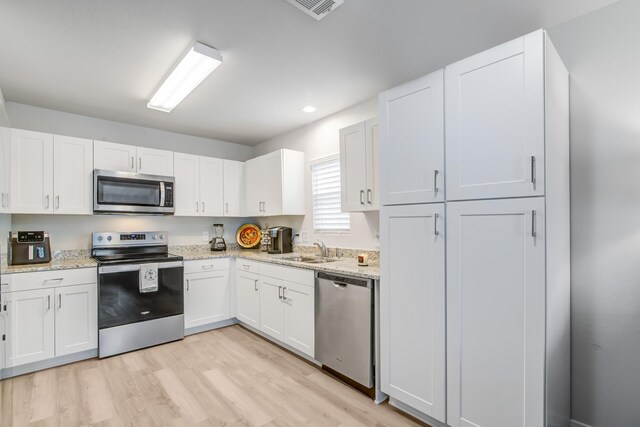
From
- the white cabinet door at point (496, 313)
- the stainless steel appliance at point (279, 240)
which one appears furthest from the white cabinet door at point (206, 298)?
the white cabinet door at point (496, 313)

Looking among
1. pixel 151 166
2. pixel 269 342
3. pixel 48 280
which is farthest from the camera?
pixel 151 166

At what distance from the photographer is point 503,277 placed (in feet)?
5.26

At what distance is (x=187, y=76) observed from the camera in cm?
252

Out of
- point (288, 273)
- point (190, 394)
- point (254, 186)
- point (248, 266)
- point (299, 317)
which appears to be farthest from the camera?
point (254, 186)

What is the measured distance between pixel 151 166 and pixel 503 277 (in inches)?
145

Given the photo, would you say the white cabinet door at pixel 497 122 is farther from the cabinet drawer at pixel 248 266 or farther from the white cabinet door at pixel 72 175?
the white cabinet door at pixel 72 175

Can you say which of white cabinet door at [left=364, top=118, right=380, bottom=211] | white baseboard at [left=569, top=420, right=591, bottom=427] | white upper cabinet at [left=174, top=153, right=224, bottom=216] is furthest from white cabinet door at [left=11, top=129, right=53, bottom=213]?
white baseboard at [left=569, top=420, right=591, bottom=427]

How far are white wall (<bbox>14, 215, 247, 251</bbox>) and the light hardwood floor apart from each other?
1335 mm

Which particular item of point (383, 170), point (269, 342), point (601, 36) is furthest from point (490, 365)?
point (269, 342)

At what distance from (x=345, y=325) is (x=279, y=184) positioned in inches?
79.1

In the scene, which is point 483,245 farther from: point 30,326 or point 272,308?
point 30,326

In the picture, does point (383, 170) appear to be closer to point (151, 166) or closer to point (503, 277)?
point (503, 277)

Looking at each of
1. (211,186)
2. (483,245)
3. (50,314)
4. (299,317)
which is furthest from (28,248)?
(483,245)

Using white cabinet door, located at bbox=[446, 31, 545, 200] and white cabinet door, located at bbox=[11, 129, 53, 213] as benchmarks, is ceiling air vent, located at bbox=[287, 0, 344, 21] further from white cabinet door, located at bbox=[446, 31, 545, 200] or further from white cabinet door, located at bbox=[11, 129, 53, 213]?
white cabinet door, located at bbox=[11, 129, 53, 213]
